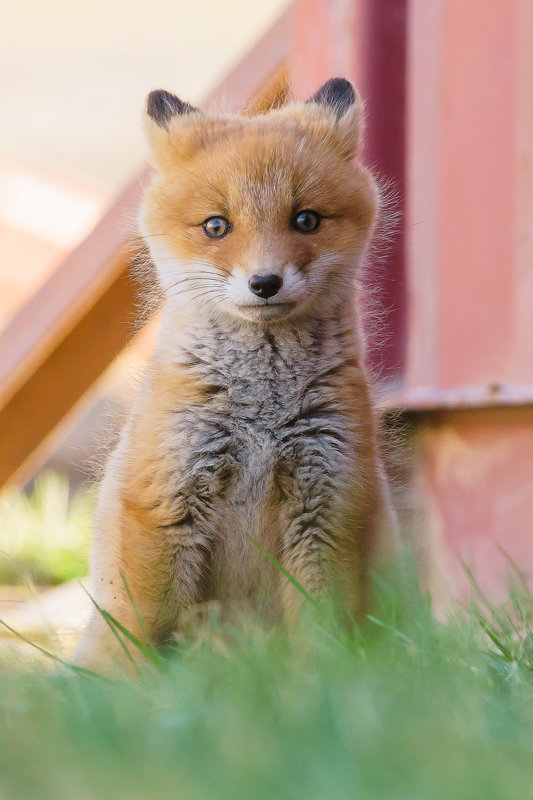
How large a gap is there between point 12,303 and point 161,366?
5.32 metres

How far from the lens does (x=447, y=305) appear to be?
345 cm

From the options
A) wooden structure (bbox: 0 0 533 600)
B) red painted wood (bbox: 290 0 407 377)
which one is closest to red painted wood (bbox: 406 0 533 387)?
wooden structure (bbox: 0 0 533 600)

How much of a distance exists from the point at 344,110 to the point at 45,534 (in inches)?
164

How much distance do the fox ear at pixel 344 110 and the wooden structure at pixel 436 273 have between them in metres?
0.90

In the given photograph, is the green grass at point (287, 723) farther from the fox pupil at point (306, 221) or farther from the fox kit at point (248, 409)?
the fox pupil at point (306, 221)

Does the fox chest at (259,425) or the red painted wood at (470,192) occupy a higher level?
the red painted wood at (470,192)

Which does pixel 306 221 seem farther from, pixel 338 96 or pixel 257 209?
pixel 338 96

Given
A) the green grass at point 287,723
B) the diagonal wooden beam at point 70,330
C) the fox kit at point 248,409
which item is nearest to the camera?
the green grass at point 287,723

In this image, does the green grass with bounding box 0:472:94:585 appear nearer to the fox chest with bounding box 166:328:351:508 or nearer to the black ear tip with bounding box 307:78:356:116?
the fox chest with bounding box 166:328:351:508

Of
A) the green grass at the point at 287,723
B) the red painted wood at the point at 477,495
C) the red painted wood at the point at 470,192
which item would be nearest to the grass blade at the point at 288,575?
the green grass at the point at 287,723

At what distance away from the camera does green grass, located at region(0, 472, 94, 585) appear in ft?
17.7

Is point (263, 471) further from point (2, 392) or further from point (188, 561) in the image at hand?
point (2, 392)

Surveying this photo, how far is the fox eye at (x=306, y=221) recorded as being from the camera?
2078 millimetres

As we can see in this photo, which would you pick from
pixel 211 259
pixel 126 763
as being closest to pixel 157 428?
pixel 211 259
